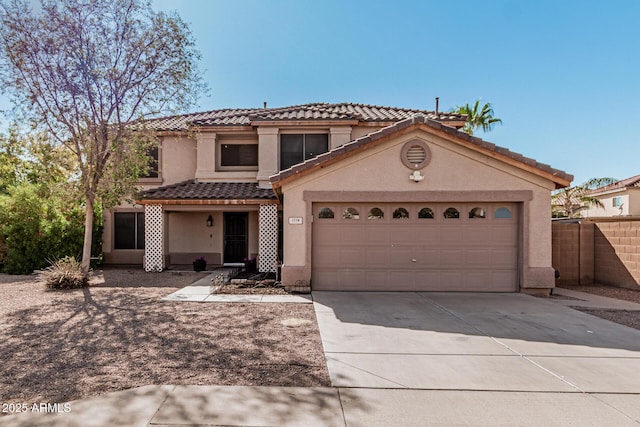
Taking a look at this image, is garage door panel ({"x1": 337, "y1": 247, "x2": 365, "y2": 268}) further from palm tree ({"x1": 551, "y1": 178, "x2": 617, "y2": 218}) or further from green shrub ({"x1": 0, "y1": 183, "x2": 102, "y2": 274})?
palm tree ({"x1": 551, "y1": 178, "x2": 617, "y2": 218})

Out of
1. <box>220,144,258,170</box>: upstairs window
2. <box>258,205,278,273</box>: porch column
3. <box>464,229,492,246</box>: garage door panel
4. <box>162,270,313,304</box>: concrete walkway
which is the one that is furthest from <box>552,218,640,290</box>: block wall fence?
<box>220,144,258,170</box>: upstairs window

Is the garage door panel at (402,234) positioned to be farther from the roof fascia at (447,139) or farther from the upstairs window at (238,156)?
the upstairs window at (238,156)

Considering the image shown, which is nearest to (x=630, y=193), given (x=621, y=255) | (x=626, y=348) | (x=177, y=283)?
(x=621, y=255)

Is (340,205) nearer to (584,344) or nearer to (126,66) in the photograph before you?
(584,344)

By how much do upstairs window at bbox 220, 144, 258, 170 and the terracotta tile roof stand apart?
981 mm

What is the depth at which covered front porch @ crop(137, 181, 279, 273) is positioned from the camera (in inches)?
488

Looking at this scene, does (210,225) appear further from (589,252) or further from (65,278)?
(589,252)

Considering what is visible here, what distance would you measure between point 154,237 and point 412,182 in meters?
9.88

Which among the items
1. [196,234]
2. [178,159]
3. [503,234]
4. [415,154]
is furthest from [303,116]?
[503,234]

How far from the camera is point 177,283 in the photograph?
10672 mm

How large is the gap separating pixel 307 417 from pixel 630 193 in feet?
109

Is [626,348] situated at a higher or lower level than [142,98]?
lower

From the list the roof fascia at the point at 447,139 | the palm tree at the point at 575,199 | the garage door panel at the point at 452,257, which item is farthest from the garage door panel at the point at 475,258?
the palm tree at the point at 575,199

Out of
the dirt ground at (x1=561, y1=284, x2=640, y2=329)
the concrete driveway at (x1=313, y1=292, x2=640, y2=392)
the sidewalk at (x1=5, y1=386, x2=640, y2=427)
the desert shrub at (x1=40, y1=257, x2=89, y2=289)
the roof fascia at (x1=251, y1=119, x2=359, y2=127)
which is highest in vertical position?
the roof fascia at (x1=251, y1=119, x2=359, y2=127)
